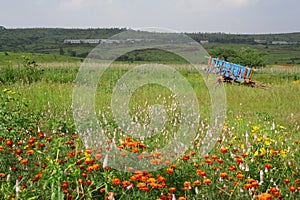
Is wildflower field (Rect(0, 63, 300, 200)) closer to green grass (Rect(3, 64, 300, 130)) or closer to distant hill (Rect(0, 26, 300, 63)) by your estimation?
green grass (Rect(3, 64, 300, 130))

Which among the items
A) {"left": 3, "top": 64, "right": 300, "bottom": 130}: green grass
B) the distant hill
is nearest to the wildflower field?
{"left": 3, "top": 64, "right": 300, "bottom": 130}: green grass

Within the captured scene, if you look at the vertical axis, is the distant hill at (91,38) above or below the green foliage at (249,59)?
above

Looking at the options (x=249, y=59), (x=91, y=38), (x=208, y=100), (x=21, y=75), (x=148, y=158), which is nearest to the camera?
(x=148, y=158)

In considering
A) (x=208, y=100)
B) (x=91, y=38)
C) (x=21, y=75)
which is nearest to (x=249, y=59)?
(x=21, y=75)

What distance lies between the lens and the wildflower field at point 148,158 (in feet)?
11.1

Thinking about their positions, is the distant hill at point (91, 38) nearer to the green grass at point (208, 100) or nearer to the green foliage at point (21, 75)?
the green foliage at point (21, 75)

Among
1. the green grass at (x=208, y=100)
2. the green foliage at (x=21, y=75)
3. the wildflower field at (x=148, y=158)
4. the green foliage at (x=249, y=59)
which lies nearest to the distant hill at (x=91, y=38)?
the green foliage at (x=249, y=59)

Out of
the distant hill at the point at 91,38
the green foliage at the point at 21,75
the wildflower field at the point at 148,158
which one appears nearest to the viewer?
the wildflower field at the point at 148,158

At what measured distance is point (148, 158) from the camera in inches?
187

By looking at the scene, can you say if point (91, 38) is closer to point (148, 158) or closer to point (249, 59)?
point (249, 59)

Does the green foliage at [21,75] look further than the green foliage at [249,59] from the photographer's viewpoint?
No

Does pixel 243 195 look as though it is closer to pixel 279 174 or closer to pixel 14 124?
pixel 279 174

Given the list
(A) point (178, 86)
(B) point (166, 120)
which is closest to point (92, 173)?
(B) point (166, 120)

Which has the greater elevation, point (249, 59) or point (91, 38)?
point (91, 38)
